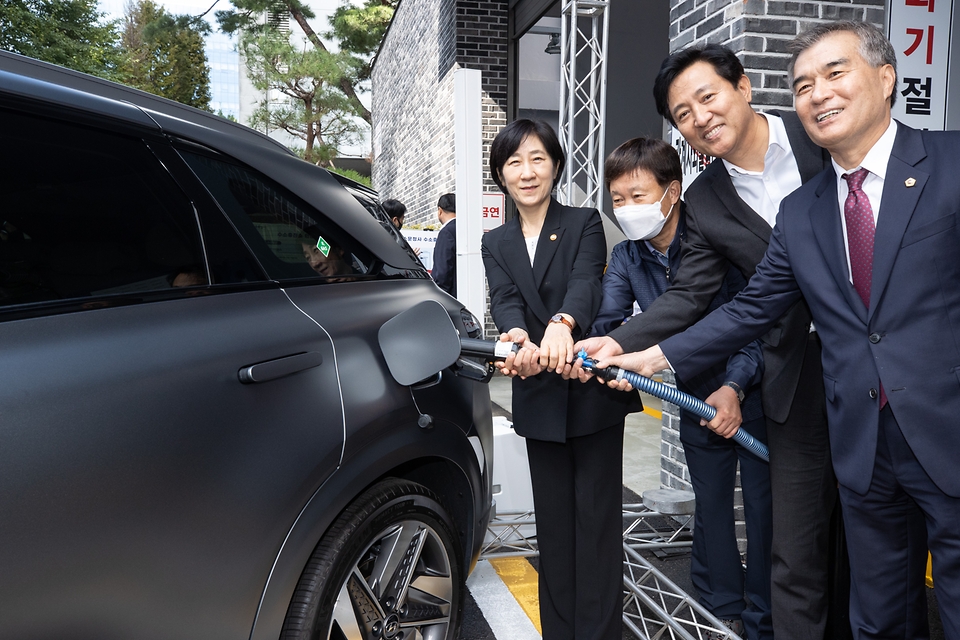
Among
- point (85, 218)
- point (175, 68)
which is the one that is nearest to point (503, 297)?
point (85, 218)

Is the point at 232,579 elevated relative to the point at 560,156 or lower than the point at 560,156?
lower

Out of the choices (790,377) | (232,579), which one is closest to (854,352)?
(790,377)

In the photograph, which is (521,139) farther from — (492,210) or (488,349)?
(492,210)

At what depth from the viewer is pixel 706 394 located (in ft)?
8.48

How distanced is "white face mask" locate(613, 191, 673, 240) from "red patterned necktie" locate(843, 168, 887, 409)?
2.28 feet

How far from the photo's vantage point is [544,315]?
2342mm

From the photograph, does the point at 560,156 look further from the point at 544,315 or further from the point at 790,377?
the point at 790,377

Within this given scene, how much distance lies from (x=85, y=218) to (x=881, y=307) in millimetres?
1740

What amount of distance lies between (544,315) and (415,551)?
83cm

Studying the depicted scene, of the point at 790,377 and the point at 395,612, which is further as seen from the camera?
the point at 790,377

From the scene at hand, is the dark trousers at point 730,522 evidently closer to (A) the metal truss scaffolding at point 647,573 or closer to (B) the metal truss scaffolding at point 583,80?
(A) the metal truss scaffolding at point 647,573

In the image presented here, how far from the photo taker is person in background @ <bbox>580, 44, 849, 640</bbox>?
2182 millimetres

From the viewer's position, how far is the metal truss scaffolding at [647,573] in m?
2.61

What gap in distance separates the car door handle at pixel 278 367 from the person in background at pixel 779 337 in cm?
81
